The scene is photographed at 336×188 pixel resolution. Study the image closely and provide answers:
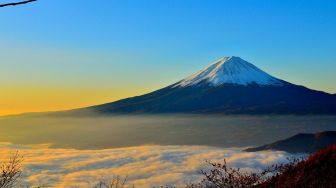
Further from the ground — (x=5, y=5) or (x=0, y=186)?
(x=5, y=5)

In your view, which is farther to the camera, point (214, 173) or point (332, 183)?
point (214, 173)

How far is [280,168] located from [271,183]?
110 centimetres

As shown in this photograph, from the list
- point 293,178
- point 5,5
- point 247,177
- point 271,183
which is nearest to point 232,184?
point 247,177

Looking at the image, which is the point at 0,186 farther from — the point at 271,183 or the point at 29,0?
the point at 271,183

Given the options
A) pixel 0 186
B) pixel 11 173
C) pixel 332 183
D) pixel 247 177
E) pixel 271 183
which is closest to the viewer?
pixel 0 186

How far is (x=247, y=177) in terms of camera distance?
19906 millimetres

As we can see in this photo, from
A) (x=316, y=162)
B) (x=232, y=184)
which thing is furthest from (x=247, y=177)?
(x=316, y=162)

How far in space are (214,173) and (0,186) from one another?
8.18 meters

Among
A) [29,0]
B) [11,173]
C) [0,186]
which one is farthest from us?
[11,173]

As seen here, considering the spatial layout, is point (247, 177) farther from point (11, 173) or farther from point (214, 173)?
point (11, 173)

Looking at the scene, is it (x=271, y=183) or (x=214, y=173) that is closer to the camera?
(x=214, y=173)

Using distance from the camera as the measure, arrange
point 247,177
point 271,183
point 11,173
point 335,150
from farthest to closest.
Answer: point 271,183 < point 335,150 < point 247,177 < point 11,173

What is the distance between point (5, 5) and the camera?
21.2 ft

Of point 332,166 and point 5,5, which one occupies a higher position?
point 5,5
